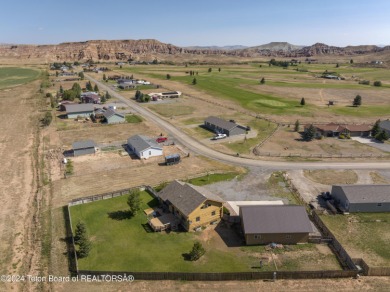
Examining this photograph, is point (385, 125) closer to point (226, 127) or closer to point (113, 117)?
point (226, 127)

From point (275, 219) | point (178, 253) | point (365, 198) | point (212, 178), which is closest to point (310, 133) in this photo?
point (365, 198)

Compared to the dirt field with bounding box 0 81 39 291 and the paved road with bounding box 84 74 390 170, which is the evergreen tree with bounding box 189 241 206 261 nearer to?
the dirt field with bounding box 0 81 39 291

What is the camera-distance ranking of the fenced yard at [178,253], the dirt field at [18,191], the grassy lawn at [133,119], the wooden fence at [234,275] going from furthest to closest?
1. the grassy lawn at [133,119]
2. the dirt field at [18,191]
3. the fenced yard at [178,253]
4. the wooden fence at [234,275]

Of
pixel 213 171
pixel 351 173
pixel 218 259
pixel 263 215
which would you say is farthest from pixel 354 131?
pixel 218 259

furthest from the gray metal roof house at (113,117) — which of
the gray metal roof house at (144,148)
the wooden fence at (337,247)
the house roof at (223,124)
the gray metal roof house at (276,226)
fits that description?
the wooden fence at (337,247)

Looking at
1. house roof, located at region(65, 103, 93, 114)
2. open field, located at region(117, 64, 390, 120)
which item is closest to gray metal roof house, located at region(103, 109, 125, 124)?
house roof, located at region(65, 103, 93, 114)

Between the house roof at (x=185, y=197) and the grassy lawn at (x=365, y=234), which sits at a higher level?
the house roof at (x=185, y=197)

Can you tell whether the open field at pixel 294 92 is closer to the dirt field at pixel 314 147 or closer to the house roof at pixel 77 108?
the dirt field at pixel 314 147
